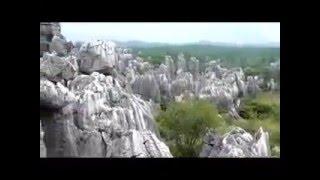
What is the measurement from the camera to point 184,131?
493 centimetres

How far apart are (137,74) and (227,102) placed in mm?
588

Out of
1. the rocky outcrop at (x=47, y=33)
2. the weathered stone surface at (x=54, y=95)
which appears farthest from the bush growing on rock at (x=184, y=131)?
the rocky outcrop at (x=47, y=33)

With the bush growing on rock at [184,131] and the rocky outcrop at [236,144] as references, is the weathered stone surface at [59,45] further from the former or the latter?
the rocky outcrop at [236,144]

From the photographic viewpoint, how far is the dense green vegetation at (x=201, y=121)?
489cm

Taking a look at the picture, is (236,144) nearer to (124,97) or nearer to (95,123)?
(124,97)

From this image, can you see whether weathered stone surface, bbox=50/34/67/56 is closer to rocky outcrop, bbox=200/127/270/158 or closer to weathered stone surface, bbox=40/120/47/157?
weathered stone surface, bbox=40/120/47/157

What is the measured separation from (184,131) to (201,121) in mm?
123

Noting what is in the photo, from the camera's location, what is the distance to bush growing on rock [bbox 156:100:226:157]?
194 inches

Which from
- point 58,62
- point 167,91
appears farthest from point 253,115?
point 58,62

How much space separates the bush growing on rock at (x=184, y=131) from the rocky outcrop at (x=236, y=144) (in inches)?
2.0

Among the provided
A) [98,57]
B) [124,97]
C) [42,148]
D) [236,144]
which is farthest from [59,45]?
[236,144]
